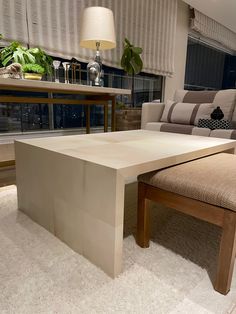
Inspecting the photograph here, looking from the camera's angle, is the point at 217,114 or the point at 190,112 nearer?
the point at 217,114

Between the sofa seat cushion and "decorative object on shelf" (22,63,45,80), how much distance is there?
1382mm

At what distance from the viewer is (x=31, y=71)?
2.18 meters

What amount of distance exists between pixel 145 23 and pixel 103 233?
3547mm

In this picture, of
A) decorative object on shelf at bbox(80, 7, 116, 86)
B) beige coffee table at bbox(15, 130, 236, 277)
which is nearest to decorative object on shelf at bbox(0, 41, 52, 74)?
decorative object on shelf at bbox(80, 7, 116, 86)

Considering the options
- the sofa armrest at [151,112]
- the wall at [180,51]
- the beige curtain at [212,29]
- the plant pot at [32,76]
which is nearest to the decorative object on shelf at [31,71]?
the plant pot at [32,76]

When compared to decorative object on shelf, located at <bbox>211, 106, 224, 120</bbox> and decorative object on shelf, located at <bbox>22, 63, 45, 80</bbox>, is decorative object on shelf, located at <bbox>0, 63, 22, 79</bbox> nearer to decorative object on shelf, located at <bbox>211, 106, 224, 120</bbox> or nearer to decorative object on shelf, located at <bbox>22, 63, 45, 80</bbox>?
decorative object on shelf, located at <bbox>22, 63, 45, 80</bbox>

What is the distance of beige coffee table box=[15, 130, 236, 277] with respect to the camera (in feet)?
2.69

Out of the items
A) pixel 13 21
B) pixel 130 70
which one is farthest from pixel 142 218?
pixel 130 70

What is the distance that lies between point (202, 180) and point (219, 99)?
87.4 inches

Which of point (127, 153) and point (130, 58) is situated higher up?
point (130, 58)

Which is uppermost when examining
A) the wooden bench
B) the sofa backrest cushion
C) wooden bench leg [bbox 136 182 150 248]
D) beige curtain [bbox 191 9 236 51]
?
beige curtain [bbox 191 9 236 51]

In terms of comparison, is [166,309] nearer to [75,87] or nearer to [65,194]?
[65,194]

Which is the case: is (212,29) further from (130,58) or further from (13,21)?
(13,21)

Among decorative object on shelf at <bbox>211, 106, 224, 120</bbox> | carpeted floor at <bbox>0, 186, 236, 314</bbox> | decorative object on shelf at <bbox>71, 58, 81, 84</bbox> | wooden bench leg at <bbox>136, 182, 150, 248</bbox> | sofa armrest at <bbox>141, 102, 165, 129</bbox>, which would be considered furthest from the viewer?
sofa armrest at <bbox>141, 102, 165, 129</bbox>
